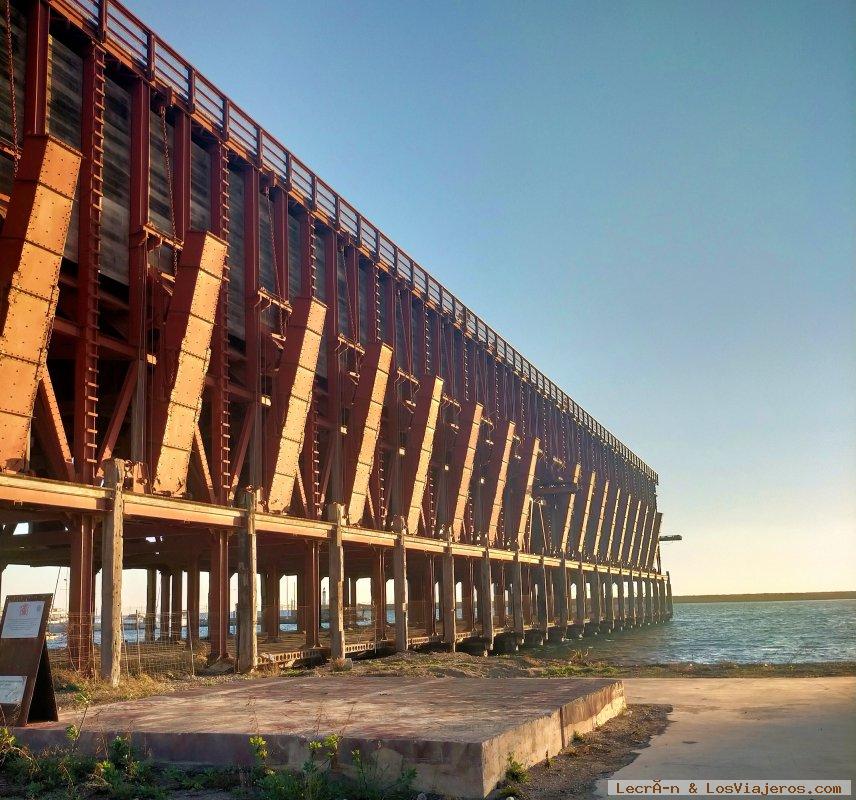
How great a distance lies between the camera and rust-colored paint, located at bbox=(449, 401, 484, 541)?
47.4 m

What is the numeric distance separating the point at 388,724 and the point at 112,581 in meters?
12.4

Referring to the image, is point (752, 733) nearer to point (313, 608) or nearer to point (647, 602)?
point (313, 608)

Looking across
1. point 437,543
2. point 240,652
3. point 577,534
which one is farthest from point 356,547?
point 577,534

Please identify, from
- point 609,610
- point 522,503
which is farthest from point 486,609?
point 609,610

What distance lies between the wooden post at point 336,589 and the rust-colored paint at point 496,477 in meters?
19.8

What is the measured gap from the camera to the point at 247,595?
26.6 meters

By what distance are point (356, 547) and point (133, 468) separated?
1764cm

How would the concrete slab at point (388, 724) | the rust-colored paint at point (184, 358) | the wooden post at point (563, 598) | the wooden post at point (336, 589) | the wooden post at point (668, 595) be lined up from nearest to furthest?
the concrete slab at point (388, 724), the rust-colored paint at point (184, 358), the wooden post at point (336, 589), the wooden post at point (563, 598), the wooden post at point (668, 595)

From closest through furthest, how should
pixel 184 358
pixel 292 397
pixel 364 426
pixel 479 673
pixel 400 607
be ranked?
pixel 184 358 < pixel 479 673 < pixel 292 397 < pixel 400 607 < pixel 364 426

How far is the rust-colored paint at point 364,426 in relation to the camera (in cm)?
3569

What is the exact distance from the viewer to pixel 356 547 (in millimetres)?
40156

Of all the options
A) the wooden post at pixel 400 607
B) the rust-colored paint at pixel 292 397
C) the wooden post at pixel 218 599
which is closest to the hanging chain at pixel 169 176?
the rust-colored paint at pixel 292 397

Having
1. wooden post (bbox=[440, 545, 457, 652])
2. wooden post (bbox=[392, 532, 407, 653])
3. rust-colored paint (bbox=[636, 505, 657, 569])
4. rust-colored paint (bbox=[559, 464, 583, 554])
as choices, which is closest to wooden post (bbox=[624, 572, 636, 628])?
rust-colored paint (bbox=[636, 505, 657, 569])

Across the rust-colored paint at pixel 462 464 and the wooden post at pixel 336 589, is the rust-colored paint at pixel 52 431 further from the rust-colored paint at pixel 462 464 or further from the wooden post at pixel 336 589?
the rust-colored paint at pixel 462 464
